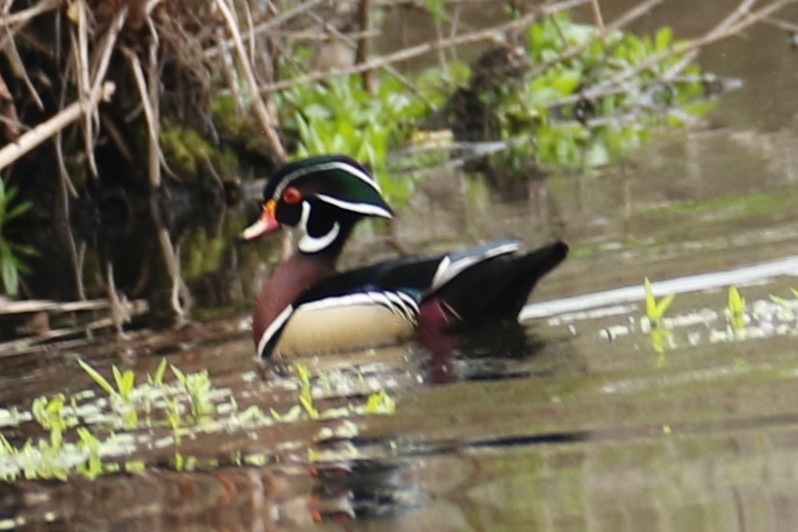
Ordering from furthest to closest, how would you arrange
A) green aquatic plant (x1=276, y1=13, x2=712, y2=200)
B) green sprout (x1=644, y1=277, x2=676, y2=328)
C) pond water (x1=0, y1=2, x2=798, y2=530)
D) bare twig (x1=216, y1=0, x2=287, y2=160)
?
green aquatic plant (x1=276, y1=13, x2=712, y2=200), bare twig (x1=216, y1=0, x2=287, y2=160), green sprout (x1=644, y1=277, x2=676, y2=328), pond water (x1=0, y1=2, x2=798, y2=530)

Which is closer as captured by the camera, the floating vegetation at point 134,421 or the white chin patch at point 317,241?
the floating vegetation at point 134,421

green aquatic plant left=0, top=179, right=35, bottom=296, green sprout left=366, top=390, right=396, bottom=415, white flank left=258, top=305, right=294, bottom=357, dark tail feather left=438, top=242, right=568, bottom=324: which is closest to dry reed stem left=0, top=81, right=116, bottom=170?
green aquatic plant left=0, top=179, right=35, bottom=296

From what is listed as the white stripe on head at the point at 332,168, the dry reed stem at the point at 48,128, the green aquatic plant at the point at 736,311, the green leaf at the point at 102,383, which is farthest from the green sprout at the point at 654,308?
the dry reed stem at the point at 48,128

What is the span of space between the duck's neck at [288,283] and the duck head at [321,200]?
46 millimetres

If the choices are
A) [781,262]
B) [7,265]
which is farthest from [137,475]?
[7,265]

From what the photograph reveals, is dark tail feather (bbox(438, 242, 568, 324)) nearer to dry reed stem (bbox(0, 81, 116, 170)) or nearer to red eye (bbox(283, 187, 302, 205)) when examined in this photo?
red eye (bbox(283, 187, 302, 205))

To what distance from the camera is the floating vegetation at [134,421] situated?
209 inches

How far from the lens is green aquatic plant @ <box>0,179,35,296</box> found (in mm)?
10620

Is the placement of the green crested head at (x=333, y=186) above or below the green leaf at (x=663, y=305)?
above

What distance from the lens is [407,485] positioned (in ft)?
14.8

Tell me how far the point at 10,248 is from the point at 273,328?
232 inches

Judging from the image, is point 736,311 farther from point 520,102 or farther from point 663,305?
point 520,102

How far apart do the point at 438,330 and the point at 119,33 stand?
19.4ft

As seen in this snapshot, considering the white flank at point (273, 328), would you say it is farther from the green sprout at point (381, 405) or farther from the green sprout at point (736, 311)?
the green sprout at point (736, 311)
